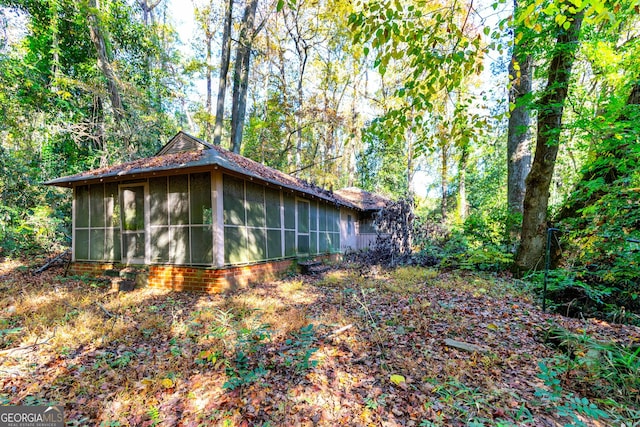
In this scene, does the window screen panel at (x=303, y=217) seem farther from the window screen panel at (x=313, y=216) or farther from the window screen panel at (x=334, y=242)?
the window screen panel at (x=334, y=242)

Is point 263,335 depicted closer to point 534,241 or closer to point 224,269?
point 224,269

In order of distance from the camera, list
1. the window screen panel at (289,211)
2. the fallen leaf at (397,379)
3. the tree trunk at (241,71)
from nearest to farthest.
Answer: the fallen leaf at (397,379) < the window screen panel at (289,211) < the tree trunk at (241,71)

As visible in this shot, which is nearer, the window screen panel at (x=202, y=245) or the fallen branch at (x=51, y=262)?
the window screen panel at (x=202, y=245)

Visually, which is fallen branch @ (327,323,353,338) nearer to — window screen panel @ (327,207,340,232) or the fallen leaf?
the fallen leaf

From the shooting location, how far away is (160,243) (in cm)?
707

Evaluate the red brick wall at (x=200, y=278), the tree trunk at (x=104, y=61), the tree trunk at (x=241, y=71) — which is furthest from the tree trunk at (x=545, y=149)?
the tree trunk at (x=104, y=61)

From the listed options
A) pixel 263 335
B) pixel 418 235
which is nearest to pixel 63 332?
pixel 263 335

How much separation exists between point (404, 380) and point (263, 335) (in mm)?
1765

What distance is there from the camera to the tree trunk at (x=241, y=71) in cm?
1243

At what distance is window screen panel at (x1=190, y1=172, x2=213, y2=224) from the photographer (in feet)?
21.7

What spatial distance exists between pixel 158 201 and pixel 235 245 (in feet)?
7.38

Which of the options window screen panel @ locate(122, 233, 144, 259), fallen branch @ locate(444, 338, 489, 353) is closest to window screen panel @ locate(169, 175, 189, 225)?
window screen panel @ locate(122, 233, 144, 259)

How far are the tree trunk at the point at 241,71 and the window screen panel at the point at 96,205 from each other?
18.2 feet

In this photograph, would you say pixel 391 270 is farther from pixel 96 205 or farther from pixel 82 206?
pixel 82 206
